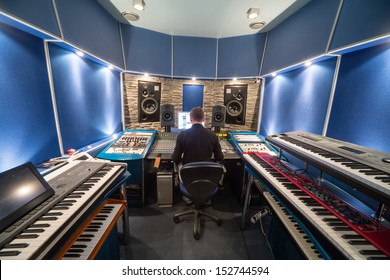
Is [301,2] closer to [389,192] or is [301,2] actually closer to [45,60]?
[389,192]

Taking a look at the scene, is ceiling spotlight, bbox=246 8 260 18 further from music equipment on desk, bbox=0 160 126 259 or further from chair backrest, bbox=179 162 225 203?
music equipment on desk, bbox=0 160 126 259

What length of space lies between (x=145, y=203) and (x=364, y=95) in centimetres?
288

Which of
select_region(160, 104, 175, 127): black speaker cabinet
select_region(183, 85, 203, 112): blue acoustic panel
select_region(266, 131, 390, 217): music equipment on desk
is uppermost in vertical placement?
select_region(183, 85, 203, 112): blue acoustic panel

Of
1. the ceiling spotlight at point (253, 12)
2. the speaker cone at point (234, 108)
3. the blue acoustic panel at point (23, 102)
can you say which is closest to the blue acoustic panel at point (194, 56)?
the speaker cone at point (234, 108)

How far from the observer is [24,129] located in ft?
4.33

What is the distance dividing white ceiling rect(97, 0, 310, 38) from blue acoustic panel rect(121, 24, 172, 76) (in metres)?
0.11

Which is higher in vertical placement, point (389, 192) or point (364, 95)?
point (364, 95)

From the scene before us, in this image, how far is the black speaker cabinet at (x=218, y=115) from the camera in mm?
2680

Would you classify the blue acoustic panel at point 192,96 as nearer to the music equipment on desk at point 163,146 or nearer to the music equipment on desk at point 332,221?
the music equipment on desk at point 163,146

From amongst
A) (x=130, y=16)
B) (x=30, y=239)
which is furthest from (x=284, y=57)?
(x=30, y=239)

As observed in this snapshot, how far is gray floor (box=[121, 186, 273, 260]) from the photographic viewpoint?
5.30ft

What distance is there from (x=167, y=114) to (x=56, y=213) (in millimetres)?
2046

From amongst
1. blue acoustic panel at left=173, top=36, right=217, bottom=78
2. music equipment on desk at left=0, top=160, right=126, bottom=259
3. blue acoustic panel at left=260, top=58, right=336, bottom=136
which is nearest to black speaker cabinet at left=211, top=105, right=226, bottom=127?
blue acoustic panel at left=173, top=36, right=217, bottom=78

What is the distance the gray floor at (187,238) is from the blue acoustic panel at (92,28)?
2224mm
